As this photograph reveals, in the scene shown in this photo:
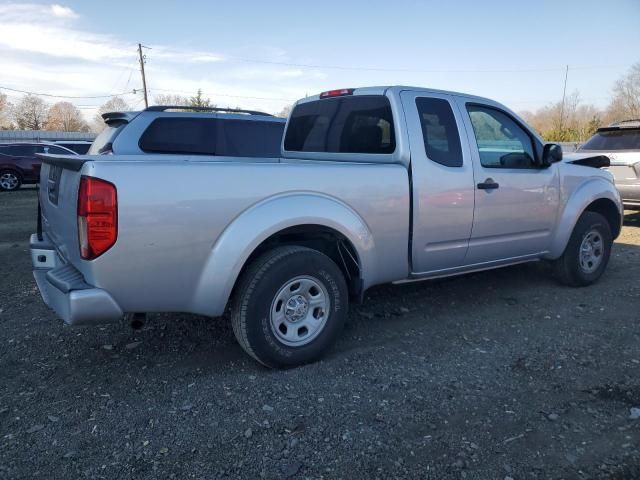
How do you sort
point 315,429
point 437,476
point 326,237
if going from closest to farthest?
point 437,476
point 315,429
point 326,237

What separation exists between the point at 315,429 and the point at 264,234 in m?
1.19

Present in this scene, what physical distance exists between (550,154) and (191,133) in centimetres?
464

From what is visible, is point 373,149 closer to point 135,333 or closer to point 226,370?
point 226,370

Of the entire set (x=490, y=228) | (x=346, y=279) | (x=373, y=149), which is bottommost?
(x=346, y=279)

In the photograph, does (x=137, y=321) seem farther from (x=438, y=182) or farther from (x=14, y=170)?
(x=14, y=170)

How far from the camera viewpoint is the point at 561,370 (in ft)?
11.0

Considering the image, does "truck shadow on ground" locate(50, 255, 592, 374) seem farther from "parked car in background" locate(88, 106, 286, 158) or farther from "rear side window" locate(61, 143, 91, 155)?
"rear side window" locate(61, 143, 91, 155)

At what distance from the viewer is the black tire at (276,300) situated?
10.2ft

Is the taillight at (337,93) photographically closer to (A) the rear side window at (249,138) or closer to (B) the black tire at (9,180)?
(A) the rear side window at (249,138)

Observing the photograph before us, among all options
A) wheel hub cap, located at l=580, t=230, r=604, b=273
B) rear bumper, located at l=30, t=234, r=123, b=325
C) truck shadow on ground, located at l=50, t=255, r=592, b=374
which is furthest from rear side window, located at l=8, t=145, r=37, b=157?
wheel hub cap, located at l=580, t=230, r=604, b=273

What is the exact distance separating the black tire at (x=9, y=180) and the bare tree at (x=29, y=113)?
6426 centimetres

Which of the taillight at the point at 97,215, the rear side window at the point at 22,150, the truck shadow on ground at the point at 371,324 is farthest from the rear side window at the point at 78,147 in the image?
the taillight at the point at 97,215

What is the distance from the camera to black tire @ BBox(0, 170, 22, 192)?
645 inches

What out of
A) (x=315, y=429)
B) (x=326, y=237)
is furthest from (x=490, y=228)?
(x=315, y=429)
